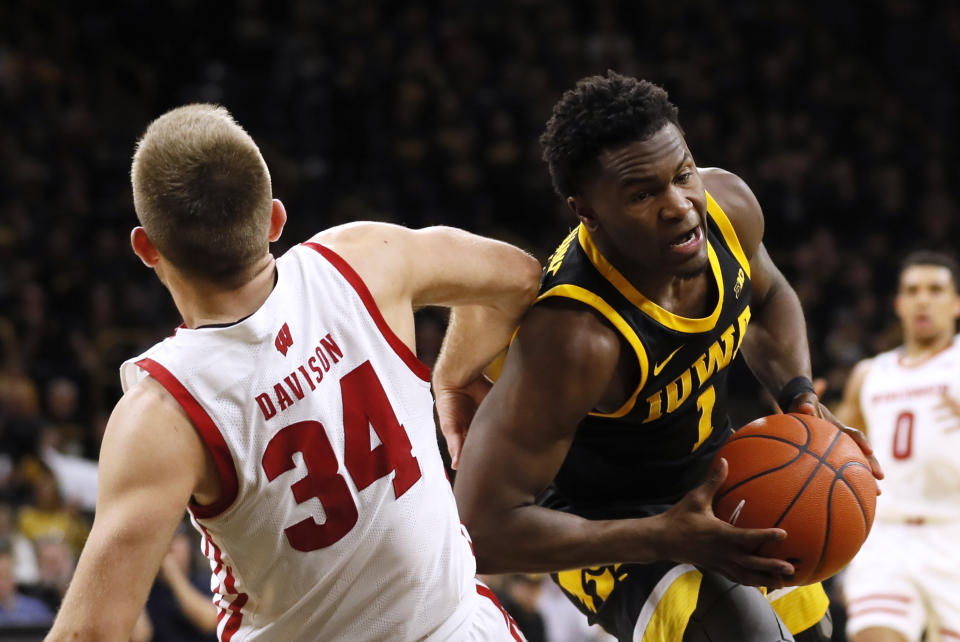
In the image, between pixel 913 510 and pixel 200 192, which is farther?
pixel 913 510

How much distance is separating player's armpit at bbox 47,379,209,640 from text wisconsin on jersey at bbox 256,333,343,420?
183mm

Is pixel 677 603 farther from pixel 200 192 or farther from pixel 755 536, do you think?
pixel 200 192

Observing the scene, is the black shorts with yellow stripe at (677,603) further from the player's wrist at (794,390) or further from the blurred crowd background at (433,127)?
the blurred crowd background at (433,127)

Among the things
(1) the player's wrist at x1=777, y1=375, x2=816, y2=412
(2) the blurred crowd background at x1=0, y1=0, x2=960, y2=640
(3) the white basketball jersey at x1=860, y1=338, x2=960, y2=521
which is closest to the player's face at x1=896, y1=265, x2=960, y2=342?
(3) the white basketball jersey at x1=860, y1=338, x2=960, y2=521

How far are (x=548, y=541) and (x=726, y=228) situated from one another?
101cm

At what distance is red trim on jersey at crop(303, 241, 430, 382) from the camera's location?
7.61 feet

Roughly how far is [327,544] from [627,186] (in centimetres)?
118

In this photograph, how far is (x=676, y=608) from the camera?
10.0ft

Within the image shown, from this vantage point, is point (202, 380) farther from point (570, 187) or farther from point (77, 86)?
point (77, 86)

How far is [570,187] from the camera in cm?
302

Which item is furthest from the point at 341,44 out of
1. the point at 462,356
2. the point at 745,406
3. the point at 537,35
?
the point at 462,356

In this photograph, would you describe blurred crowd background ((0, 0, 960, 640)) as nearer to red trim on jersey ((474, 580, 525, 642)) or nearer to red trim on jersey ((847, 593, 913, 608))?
red trim on jersey ((847, 593, 913, 608))

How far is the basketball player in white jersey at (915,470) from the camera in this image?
5.33 metres

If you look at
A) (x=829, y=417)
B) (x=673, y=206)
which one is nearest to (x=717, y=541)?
(x=829, y=417)
